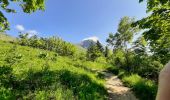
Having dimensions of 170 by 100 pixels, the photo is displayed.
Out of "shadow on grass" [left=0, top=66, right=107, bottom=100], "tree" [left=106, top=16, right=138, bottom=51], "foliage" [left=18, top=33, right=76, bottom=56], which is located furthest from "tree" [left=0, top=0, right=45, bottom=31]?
"foliage" [left=18, top=33, right=76, bottom=56]

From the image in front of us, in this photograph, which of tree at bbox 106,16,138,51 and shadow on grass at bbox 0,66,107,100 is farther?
tree at bbox 106,16,138,51

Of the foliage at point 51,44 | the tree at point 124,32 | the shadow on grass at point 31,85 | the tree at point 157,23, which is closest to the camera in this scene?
the shadow on grass at point 31,85

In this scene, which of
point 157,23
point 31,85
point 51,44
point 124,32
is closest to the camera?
point 31,85

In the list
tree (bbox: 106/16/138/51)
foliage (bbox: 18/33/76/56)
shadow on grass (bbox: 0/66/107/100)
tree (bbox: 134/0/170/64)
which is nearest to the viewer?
shadow on grass (bbox: 0/66/107/100)

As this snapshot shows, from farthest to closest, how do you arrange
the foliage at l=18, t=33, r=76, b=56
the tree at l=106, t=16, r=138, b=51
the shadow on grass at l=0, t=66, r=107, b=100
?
the foliage at l=18, t=33, r=76, b=56 < the tree at l=106, t=16, r=138, b=51 < the shadow on grass at l=0, t=66, r=107, b=100

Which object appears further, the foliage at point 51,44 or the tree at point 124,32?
the foliage at point 51,44

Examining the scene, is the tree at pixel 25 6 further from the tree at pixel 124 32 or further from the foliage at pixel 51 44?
the foliage at pixel 51 44

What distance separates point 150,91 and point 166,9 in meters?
5.76

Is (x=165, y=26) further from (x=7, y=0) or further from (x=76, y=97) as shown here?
(x=7, y=0)

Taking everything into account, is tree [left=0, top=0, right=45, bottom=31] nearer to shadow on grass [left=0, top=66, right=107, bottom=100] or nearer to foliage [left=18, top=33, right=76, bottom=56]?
shadow on grass [left=0, top=66, right=107, bottom=100]

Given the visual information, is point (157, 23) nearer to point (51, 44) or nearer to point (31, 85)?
point (31, 85)

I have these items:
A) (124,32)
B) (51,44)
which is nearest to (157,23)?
(124,32)

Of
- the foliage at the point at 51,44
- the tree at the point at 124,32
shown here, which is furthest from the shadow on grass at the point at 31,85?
the foliage at the point at 51,44

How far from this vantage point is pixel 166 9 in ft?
50.9
